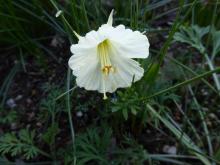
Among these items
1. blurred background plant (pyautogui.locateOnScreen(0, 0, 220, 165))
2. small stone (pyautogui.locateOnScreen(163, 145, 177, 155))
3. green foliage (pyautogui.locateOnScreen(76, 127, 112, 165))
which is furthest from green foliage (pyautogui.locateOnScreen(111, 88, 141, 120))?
small stone (pyautogui.locateOnScreen(163, 145, 177, 155))

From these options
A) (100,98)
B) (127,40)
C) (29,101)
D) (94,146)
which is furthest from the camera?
(29,101)

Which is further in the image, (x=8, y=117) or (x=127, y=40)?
(x=8, y=117)

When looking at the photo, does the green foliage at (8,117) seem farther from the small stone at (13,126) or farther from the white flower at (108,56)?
the white flower at (108,56)

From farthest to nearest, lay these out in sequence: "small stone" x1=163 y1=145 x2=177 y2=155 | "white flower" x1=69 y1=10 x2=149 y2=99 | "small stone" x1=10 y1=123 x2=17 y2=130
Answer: "small stone" x1=10 y1=123 x2=17 y2=130, "small stone" x1=163 y1=145 x2=177 y2=155, "white flower" x1=69 y1=10 x2=149 y2=99

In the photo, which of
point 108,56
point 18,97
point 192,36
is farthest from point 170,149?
point 18,97

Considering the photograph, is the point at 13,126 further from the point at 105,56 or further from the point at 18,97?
the point at 105,56

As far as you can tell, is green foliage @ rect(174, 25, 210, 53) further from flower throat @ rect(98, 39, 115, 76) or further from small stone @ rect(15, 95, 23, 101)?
small stone @ rect(15, 95, 23, 101)
